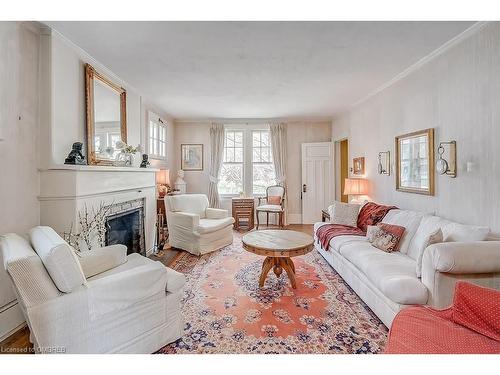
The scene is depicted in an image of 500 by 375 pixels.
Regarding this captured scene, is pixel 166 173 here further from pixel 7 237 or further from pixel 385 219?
pixel 385 219

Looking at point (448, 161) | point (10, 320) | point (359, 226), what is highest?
point (448, 161)

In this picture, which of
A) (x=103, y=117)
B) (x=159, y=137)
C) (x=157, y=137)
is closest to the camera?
(x=103, y=117)

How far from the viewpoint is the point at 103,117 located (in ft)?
10.8

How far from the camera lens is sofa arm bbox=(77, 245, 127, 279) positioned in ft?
7.00

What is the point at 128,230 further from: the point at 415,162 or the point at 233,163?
the point at 415,162

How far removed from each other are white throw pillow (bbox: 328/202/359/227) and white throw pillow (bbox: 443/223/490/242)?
1.55 m

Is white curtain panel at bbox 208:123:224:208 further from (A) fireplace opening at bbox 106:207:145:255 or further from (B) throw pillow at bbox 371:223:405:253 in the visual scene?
(B) throw pillow at bbox 371:223:405:253

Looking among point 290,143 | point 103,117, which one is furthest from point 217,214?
point 290,143

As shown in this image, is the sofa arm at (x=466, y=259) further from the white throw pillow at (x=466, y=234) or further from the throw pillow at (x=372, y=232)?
the throw pillow at (x=372, y=232)

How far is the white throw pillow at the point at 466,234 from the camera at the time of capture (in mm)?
2168

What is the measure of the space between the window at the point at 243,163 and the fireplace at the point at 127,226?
2865mm

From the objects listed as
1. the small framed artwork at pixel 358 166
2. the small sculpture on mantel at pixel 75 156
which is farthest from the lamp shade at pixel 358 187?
the small sculpture on mantel at pixel 75 156

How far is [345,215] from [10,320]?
385cm
